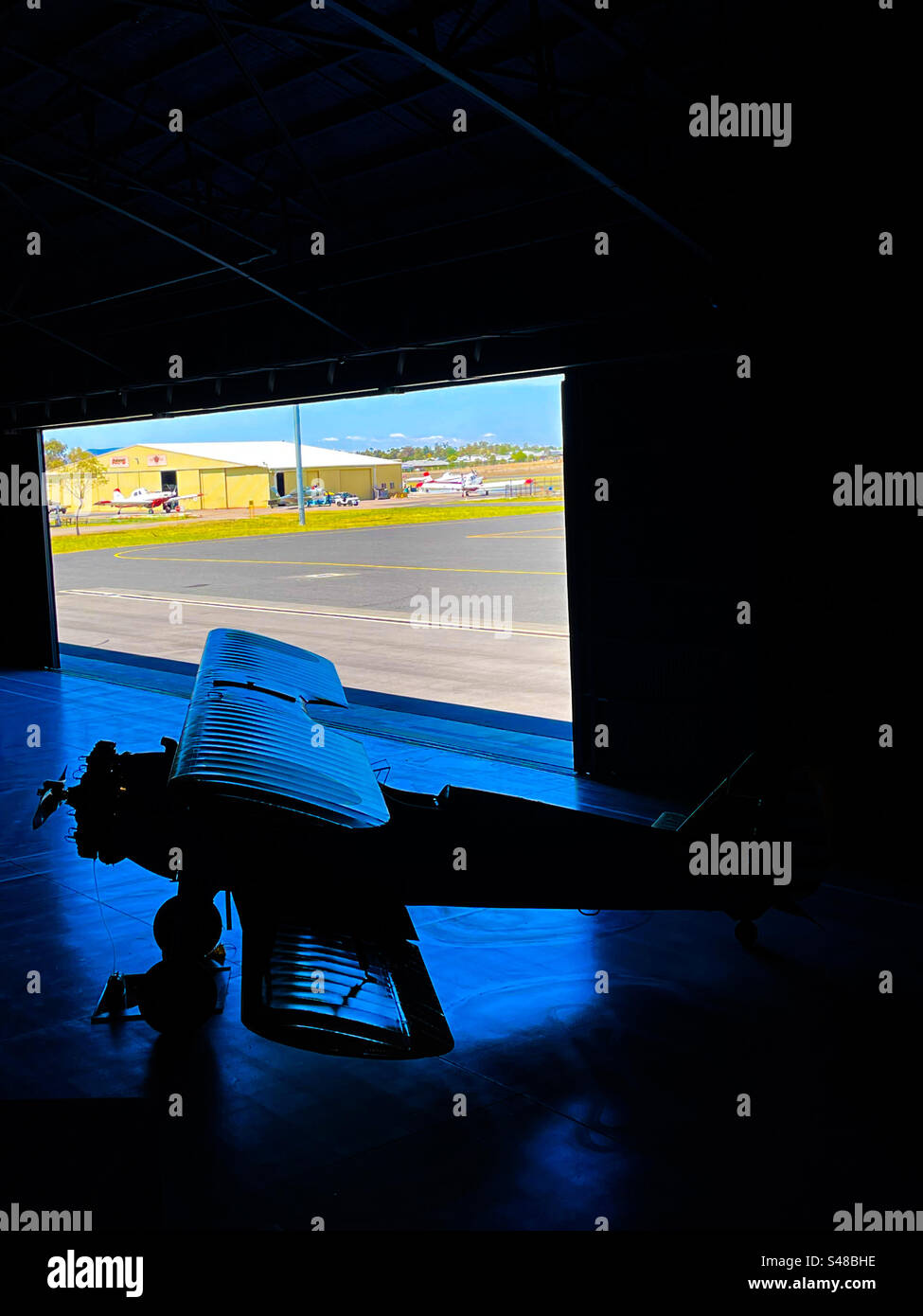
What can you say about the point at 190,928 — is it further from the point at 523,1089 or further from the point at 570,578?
the point at 570,578

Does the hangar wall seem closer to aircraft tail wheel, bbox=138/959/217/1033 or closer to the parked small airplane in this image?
the parked small airplane

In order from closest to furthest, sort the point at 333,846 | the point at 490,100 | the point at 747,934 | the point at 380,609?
1. the point at 333,846
2. the point at 747,934
3. the point at 490,100
4. the point at 380,609

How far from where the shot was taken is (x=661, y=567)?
41.6ft

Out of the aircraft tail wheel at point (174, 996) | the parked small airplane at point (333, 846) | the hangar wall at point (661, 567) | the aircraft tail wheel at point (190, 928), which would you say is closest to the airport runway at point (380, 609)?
the hangar wall at point (661, 567)

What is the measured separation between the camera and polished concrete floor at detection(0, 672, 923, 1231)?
557 cm

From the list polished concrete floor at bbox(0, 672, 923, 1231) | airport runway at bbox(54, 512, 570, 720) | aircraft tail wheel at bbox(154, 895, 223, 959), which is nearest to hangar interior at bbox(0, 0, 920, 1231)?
polished concrete floor at bbox(0, 672, 923, 1231)

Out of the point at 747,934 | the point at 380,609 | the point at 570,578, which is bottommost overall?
the point at 747,934

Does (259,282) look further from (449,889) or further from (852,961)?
(852,961)

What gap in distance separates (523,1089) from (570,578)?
8089 mm

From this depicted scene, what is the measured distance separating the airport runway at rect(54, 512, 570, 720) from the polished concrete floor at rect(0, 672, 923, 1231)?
8698mm

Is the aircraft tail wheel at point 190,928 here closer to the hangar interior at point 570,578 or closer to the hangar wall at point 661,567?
the hangar interior at point 570,578

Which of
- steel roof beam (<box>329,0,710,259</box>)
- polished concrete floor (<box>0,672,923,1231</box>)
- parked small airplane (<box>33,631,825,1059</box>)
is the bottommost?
polished concrete floor (<box>0,672,923,1231</box>)

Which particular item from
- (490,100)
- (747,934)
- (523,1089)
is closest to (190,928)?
(523,1089)

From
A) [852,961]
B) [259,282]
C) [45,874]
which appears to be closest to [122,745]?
[45,874]
